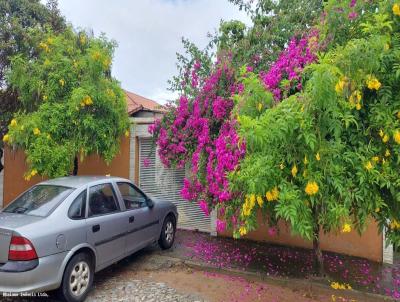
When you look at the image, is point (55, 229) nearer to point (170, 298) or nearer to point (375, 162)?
point (170, 298)

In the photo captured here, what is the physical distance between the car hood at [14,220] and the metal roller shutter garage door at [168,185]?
4603 millimetres

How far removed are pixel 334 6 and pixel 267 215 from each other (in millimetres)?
2870

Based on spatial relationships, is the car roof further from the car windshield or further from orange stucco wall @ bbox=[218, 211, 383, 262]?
orange stucco wall @ bbox=[218, 211, 383, 262]

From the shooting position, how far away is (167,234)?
7.18 m

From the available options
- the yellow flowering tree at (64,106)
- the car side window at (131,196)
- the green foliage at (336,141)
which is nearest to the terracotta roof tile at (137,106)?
the yellow flowering tree at (64,106)

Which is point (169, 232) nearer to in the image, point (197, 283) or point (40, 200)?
point (197, 283)

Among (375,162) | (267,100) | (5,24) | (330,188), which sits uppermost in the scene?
(5,24)

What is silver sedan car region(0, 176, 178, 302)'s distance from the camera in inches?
161

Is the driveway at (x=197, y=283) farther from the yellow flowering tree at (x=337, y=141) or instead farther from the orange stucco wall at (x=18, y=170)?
the orange stucco wall at (x=18, y=170)

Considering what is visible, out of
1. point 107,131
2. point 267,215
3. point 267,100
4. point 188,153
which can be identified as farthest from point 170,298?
point 107,131

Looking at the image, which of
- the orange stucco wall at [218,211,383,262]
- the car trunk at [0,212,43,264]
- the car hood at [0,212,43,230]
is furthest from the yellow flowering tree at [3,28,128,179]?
the orange stucco wall at [218,211,383,262]

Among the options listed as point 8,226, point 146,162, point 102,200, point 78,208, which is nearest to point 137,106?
point 146,162

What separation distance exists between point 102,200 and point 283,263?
3.52 m

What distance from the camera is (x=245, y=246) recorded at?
762 centimetres
